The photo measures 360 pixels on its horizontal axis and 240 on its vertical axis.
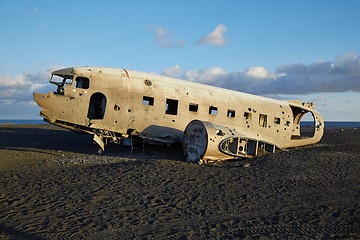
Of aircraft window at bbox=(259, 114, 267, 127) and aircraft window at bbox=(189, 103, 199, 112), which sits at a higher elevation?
aircraft window at bbox=(189, 103, 199, 112)

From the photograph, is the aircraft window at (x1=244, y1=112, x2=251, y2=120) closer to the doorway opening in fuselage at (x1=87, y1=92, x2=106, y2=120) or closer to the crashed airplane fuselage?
the crashed airplane fuselage

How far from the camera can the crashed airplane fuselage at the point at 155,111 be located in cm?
1686

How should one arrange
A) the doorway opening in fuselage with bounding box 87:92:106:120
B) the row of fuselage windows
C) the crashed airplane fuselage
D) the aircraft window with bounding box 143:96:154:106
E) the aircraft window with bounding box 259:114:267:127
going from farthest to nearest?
the aircraft window with bounding box 259:114:267:127, the doorway opening in fuselage with bounding box 87:92:106:120, the row of fuselage windows, the aircraft window with bounding box 143:96:154:106, the crashed airplane fuselage

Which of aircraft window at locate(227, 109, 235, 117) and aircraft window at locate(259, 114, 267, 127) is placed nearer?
aircraft window at locate(227, 109, 235, 117)

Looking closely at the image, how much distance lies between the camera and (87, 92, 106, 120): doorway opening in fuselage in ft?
61.9

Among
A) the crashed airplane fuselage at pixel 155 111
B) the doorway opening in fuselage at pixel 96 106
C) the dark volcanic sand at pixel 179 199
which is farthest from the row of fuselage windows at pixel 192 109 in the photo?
the dark volcanic sand at pixel 179 199

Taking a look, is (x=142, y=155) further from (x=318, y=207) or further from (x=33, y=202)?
(x=318, y=207)

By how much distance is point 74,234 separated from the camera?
7.91 metres

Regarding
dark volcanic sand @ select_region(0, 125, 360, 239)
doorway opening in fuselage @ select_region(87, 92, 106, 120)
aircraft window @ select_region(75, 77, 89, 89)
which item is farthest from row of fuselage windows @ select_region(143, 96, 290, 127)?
dark volcanic sand @ select_region(0, 125, 360, 239)

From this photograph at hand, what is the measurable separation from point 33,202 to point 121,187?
2.94m

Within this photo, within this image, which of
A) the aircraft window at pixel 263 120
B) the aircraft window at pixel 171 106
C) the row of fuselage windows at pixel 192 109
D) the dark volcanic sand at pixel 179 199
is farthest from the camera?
the aircraft window at pixel 263 120

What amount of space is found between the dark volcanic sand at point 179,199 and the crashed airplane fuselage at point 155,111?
1.67m

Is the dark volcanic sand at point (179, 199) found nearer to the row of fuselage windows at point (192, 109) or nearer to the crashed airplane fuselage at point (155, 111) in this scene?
the crashed airplane fuselage at point (155, 111)

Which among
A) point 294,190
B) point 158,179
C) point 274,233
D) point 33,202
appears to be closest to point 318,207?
point 294,190
